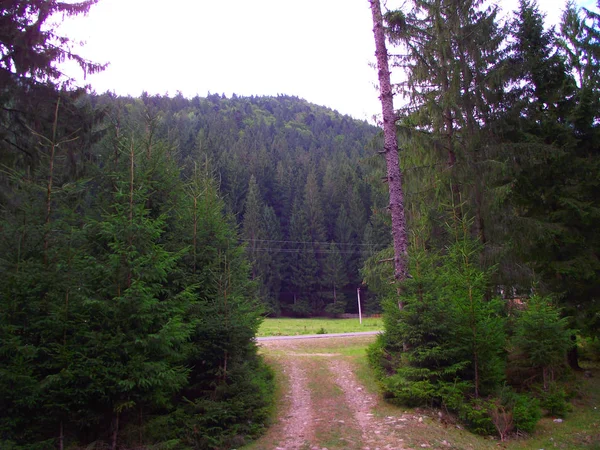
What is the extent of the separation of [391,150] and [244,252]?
16.6ft

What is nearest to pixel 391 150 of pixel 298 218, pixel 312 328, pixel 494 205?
pixel 494 205

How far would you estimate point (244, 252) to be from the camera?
39.5 ft

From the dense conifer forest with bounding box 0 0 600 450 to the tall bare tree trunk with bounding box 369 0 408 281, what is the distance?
401mm

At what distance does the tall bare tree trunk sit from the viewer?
10875mm

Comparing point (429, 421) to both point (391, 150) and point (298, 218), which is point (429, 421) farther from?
point (298, 218)

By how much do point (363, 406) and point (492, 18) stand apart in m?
12.4

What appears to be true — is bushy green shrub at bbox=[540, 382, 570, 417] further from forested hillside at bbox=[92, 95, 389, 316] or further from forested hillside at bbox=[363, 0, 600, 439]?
forested hillside at bbox=[92, 95, 389, 316]

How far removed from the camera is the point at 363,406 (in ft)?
31.9

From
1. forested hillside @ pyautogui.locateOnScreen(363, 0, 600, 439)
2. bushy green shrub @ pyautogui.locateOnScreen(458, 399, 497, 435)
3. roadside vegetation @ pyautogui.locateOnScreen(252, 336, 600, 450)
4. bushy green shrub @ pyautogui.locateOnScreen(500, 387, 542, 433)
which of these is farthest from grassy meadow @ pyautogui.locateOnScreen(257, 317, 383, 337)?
bushy green shrub @ pyautogui.locateOnScreen(500, 387, 542, 433)

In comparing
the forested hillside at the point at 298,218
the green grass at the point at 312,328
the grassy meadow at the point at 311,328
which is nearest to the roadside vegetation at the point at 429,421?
the grassy meadow at the point at 311,328

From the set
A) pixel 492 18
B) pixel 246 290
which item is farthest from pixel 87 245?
pixel 492 18

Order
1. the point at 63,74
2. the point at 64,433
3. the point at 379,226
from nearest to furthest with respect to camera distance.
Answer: the point at 64,433, the point at 63,74, the point at 379,226

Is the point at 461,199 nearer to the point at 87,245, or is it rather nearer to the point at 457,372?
the point at 457,372

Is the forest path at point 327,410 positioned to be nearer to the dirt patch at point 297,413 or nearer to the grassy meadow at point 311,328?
the dirt patch at point 297,413
